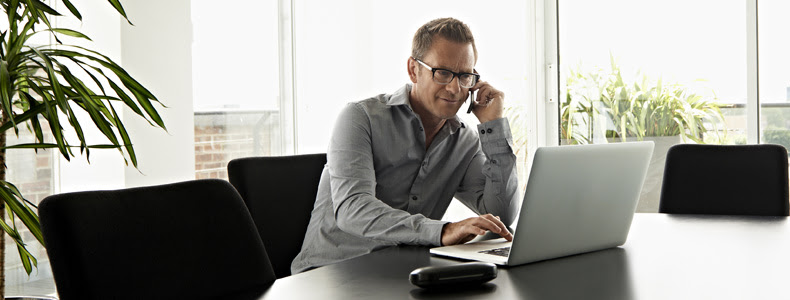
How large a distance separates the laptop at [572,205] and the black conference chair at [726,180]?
99 cm

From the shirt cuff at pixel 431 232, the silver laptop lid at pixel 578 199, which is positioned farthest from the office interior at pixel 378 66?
the silver laptop lid at pixel 578 199

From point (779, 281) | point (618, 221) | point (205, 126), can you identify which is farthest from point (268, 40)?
point (779, 281)

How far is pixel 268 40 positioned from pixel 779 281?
4.03 metres

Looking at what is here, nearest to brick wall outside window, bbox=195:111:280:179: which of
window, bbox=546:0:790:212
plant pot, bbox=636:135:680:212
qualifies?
window, bbox=546:0:790:212

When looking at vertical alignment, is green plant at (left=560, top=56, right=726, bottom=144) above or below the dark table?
above

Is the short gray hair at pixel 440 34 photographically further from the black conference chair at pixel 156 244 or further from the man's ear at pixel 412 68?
the black conference chair at pixel 156 244

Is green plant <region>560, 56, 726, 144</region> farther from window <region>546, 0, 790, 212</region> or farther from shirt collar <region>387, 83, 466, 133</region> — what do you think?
shirt collar <region>387, 83, 466, 133</region>

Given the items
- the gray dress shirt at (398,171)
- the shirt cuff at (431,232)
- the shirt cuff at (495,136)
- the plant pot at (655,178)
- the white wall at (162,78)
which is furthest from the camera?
the plant pot at (655,178)

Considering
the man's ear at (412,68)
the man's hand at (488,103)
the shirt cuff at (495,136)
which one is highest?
the man's ear at (412,68)

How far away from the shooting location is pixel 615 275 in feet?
4.57

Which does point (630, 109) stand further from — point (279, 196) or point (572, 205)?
point (572, 205)

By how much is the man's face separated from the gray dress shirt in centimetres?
8

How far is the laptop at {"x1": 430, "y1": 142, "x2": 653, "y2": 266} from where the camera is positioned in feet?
4.66

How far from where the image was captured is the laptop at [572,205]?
4.66 ft
